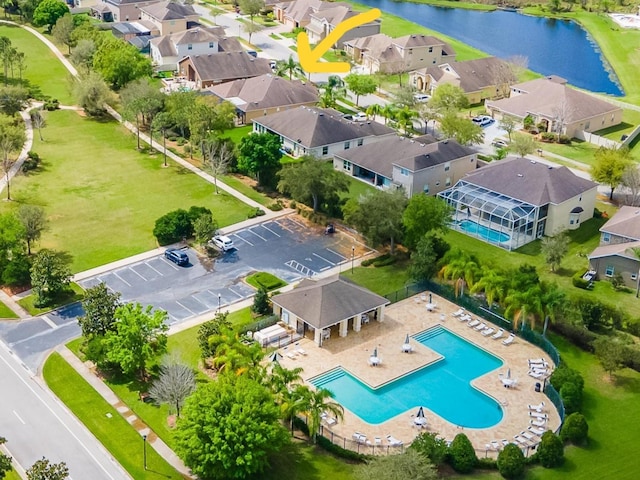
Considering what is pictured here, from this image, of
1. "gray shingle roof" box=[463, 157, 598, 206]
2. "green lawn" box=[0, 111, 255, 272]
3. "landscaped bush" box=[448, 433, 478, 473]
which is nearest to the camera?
"landscaped bush" box=[448, 433, 478, 473]

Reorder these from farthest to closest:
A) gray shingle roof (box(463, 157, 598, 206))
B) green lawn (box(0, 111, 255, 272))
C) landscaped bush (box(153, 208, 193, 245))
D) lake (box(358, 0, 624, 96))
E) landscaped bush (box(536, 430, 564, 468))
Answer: lake (box(358, 0, 624, 96))
gray shingle roof (box(463, 157, 598, 206))
green lawn (box(0, 111, 255, 272))
landscaped bush (box(153, 208, 193, 245))
landscaped bush (box(536, 430, 564, 468))

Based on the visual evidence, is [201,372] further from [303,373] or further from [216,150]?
[216,150]

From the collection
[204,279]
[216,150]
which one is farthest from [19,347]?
[216,150]

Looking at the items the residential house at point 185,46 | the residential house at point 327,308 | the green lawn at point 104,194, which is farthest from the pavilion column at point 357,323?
the residential house at point 185,46

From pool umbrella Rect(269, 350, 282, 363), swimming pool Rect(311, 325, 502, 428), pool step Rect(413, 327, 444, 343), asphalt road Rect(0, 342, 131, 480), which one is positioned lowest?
asphalt road Rect(0, 342, 131, 480)

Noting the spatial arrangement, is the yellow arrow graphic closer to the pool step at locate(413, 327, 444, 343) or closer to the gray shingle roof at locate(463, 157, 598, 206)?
the gray shingle roof at locate(463, 157, 598, 206)

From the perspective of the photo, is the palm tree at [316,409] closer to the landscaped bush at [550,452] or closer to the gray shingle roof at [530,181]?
the landscaped bush at [550,452]

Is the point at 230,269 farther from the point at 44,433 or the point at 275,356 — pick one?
the point at 44,433

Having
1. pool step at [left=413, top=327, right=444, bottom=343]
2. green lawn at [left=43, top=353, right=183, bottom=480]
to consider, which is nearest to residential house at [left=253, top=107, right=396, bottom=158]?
pool step at [left=413, top=327, right=444, bottom=343]
